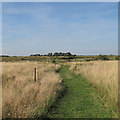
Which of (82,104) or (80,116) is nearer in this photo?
(80,116)

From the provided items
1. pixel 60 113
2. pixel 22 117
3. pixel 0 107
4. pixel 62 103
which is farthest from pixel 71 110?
pixel 0 107

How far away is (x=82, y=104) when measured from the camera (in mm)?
6949

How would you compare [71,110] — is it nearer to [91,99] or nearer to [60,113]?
[60,113]

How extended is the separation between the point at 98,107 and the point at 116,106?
102 centimetres

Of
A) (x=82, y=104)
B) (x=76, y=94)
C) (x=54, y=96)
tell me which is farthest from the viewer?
(x=76, y=94)

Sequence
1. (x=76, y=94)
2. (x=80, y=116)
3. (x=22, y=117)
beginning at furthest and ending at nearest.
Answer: (x=76, y=94) < (x=80, y=116) < (x=22, y=117)

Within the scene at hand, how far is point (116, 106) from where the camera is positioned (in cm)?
567

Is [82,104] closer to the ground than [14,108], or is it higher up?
closer to the ground

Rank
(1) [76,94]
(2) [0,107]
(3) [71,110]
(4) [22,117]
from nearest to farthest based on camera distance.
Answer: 1. (4) [22,117]
2. (2) [0,107]
3. (3) [71,110]
4. (1) [76,94]

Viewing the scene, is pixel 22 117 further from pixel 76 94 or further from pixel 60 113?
pixel 76 94

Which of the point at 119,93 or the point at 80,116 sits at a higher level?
the point at 119,93

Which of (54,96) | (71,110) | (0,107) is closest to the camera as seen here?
(0,107)

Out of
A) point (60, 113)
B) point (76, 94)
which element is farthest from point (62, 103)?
point (76, 94)

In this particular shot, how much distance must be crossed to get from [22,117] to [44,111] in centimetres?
124
